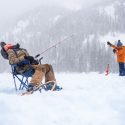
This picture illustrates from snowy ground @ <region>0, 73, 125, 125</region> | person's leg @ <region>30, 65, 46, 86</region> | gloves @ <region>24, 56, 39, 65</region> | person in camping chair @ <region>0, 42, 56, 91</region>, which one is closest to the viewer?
snowy ground @ <region>0, 73, 125, 125</region>

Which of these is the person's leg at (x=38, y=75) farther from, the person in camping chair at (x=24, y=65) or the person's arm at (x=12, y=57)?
the person's arm at (x=12, y=57)

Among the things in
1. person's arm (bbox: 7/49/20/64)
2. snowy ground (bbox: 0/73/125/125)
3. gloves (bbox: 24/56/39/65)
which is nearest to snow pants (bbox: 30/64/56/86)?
gloves (bbox: 24/56/39/65)

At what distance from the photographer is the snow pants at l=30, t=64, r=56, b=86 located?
10445 millimetres

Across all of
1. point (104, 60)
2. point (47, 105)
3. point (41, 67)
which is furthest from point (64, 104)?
point (104, 60)

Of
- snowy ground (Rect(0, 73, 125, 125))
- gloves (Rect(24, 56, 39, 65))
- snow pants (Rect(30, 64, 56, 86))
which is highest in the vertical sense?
gloves (Rect(24, 56, 39, 65))

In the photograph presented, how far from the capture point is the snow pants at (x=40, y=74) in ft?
34.3

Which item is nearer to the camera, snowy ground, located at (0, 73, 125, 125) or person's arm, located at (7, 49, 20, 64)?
snowy ground, located at (0, 73, 125, 125)

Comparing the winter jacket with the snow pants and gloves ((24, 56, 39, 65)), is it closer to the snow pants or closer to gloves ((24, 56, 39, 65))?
gloves ((24, 56, 39, 65))

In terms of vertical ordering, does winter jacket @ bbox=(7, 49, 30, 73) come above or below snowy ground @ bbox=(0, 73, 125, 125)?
above

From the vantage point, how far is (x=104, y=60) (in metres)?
181

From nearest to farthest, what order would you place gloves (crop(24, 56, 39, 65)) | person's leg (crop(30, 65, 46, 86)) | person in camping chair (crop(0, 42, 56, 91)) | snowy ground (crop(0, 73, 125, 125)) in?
snowy ground (crop(0, 73, 125, 125))
person's leg (crop(30, 65, 46, 86))
person in camping chair (crop(0, 42, 56, 91))
gloves (crop(24, 56, 39, 65))

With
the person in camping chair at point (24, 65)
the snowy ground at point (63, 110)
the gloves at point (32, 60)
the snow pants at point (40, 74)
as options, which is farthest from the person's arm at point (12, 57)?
the snowy ground at point (63, 110)

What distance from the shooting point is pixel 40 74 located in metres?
10.8

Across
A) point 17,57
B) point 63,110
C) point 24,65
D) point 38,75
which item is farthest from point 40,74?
point 63,110
